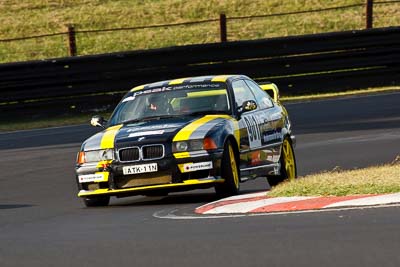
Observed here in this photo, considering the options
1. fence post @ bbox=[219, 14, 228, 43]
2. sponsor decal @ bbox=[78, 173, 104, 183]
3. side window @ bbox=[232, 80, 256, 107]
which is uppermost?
fence post @ bbox=[219, 14, 228, 43]

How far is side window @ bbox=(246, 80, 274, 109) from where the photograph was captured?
14.1m

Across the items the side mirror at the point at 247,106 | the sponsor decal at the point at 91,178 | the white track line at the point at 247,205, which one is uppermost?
the side mirror at the point at 247,106

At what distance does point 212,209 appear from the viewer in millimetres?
10938

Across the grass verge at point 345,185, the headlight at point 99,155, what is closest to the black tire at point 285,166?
the grass verge at point 345,185

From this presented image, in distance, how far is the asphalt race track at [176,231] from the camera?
7676mm

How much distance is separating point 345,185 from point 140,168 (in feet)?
7.13

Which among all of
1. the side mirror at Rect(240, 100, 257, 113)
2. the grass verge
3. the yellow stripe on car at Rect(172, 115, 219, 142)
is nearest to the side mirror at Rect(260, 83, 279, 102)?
the side mirror at Rect(240, 100, 257, 113)

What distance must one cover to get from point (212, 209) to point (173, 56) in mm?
16351

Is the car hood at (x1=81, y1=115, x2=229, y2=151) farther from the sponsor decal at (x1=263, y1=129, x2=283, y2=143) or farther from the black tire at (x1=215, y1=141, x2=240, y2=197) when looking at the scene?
the sponsor decal at (x1=263, y1=129, x2=283, y2=143)

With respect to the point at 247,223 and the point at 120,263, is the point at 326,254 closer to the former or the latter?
the point at 120,263

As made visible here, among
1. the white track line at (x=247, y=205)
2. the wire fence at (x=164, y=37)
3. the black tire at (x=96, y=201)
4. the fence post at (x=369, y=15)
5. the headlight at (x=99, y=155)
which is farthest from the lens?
the wire fence at (x=164, y=37)

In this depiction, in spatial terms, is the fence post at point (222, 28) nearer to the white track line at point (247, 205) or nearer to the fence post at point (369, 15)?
the fence post at point (369, 15)

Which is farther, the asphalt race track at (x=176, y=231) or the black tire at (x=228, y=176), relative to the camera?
the black tire at (x=228, y=176)

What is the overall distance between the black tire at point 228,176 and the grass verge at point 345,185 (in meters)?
0.69
